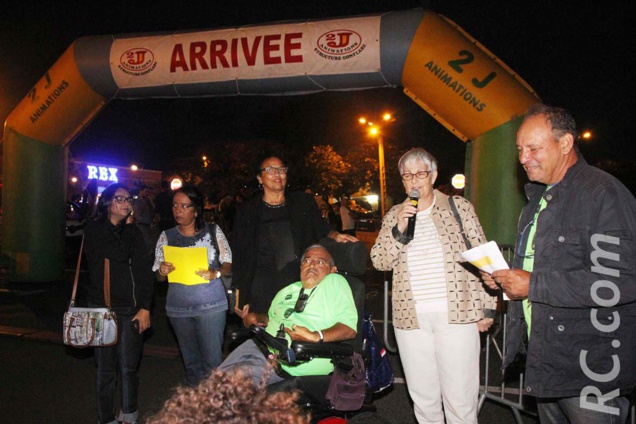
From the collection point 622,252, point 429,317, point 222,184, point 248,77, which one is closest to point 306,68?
point 248,77

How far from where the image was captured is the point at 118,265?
13.2ft

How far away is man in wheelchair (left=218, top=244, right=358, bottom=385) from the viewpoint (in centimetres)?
311

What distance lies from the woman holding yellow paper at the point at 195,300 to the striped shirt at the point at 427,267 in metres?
1.80

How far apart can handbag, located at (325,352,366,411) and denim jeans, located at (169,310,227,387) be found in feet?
5.20

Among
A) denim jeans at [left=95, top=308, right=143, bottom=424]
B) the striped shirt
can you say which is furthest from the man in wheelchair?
denim jeans at [left=95, top=308, right=143, bottom=424]

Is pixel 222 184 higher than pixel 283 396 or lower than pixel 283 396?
higher

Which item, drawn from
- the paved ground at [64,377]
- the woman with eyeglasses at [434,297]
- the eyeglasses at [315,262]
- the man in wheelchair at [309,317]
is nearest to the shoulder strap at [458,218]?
the woman with eyeglasses at [434,297]

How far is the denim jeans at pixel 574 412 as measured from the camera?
7.35 feet

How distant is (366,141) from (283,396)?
27.5m

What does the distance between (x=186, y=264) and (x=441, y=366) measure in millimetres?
2264

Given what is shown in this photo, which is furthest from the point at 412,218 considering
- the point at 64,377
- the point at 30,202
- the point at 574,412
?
the point at 30,202

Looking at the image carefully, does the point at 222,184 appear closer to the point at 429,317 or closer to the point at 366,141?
the point at 366,141

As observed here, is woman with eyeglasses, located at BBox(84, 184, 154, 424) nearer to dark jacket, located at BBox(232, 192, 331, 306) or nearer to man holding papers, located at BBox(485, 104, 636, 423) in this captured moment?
dark jacket, located at BBox(232, 192, 331, 306)

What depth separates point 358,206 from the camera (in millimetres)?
36438
